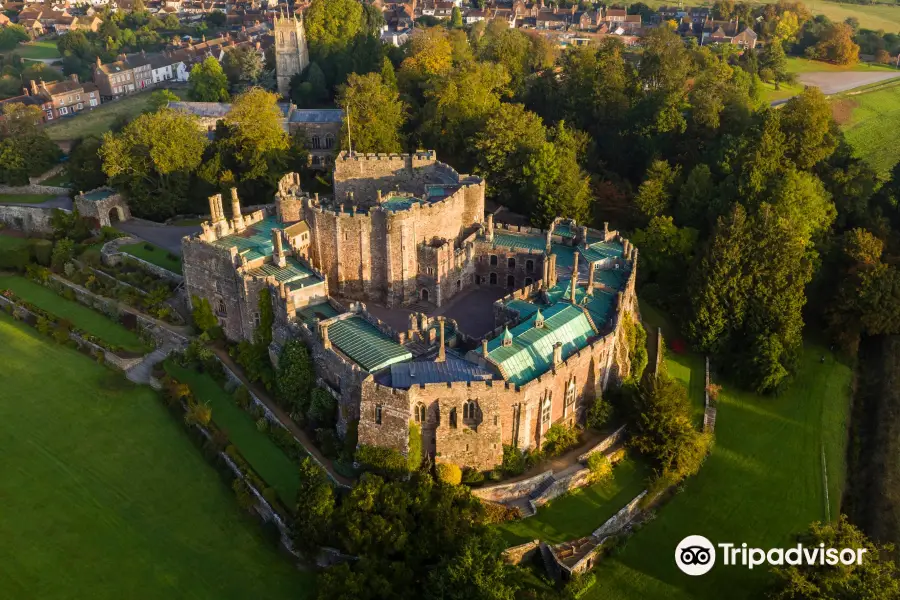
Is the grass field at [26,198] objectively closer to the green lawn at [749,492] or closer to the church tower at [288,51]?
the church tower at [288,51]

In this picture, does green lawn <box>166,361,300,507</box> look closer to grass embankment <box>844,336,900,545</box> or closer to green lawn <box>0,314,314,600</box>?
green lawn <box>0,314,314,600</box>

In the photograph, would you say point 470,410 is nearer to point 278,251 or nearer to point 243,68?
point 278,251

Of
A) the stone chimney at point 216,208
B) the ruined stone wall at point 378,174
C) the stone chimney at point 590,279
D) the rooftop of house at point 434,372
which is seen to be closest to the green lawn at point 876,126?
Answer: the stone chimney at point 590,279

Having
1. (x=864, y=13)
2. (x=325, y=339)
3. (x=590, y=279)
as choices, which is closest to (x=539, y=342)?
(x=590, y=279)

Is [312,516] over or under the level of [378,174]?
under

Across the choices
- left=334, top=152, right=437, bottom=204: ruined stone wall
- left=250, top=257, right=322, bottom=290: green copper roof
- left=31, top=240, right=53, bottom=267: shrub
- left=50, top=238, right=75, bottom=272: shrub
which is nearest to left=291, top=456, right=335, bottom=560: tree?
left=250, top=257, right=322, bottom=290: green copper roof
